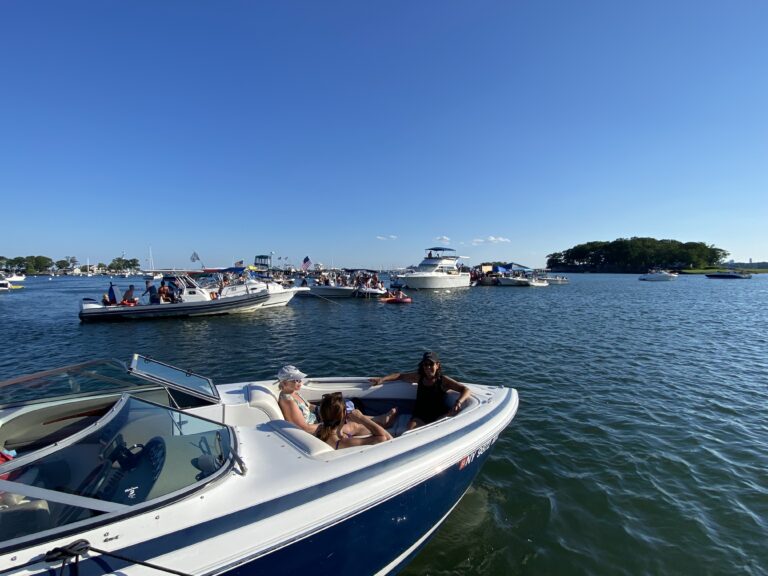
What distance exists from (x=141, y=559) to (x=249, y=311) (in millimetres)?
24244

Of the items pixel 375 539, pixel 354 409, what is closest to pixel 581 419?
pixel 354 409

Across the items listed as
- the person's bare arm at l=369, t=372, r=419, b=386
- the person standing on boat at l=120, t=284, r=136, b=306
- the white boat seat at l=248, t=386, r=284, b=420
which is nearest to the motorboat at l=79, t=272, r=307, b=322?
the person standing on boat at l=120, t=284, r=136, b=306

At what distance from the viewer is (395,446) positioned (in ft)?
11.1

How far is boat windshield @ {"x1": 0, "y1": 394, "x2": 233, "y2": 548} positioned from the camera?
2061mm

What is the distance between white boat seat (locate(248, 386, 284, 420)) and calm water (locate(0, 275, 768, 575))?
2.25 m

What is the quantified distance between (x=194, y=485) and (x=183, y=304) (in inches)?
881

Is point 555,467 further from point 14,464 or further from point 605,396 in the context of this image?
point 14,464

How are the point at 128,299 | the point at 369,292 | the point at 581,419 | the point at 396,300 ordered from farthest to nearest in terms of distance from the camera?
the point at 369,292 < the point at 396,300 < the point at 128,299 < the point at 581,419

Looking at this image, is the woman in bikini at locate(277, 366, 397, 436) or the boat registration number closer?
the boat registration number

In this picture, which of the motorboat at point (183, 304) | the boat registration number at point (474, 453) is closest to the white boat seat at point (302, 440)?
the boat registration number at point (474, 453)

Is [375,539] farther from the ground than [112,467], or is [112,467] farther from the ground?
[112,467]

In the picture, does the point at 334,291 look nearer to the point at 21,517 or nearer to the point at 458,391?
the point at 458,391

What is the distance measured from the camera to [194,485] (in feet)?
8.09

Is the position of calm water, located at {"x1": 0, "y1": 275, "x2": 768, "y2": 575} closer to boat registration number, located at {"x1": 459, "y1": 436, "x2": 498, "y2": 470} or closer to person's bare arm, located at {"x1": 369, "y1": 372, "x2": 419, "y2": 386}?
boat registration number, located at {"x1": 459, "y1": 436, "x2": 498, "y2": 470}
